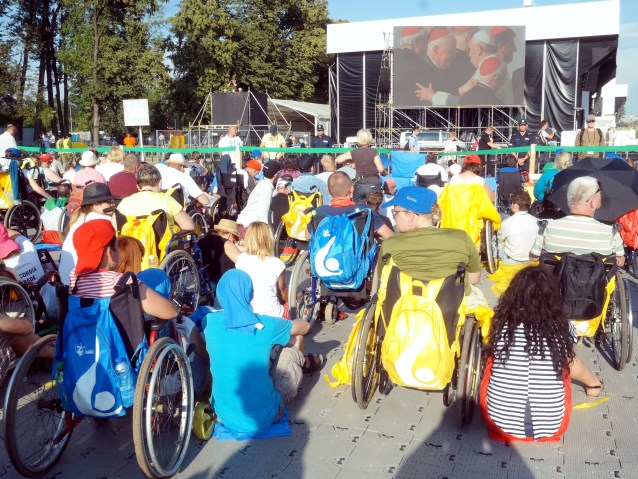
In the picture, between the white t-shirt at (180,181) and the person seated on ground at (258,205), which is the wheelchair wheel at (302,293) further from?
the white t-shirt at (180,181)

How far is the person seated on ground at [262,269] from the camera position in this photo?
4781 millimetres

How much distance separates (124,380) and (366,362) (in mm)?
1586

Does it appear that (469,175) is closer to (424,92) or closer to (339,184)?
(339,184)

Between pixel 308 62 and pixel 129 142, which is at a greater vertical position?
pixel 308 62

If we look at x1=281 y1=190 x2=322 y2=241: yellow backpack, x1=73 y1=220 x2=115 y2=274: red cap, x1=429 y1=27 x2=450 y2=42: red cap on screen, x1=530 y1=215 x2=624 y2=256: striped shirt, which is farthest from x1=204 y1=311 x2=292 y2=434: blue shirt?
x1=429 y1=27 x2=450 y2=42: red cap on screen

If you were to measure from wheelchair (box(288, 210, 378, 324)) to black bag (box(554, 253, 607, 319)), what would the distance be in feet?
5.24

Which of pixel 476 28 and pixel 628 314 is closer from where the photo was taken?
pixel 628 314

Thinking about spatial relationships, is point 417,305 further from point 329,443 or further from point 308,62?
point 308,62

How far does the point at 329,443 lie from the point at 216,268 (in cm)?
310

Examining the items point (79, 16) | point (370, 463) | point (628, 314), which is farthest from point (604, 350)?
point (79, 16)

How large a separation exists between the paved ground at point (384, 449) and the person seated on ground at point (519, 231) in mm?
2820

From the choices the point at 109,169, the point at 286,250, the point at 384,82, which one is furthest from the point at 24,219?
the point at 384,82

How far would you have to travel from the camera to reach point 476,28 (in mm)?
31453

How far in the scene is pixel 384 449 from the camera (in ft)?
13.2
